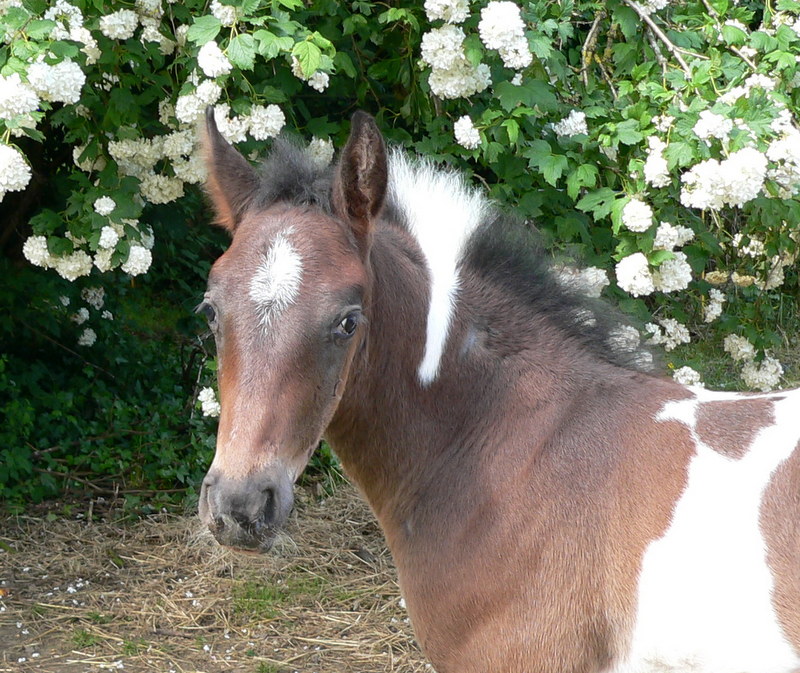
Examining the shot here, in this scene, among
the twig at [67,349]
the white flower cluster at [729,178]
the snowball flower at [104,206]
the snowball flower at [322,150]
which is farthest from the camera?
the twig at [67,349]

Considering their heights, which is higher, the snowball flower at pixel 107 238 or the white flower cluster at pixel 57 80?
the white flower cluster at pixel 57 80

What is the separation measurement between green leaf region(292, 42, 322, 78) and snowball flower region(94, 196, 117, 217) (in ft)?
2.87

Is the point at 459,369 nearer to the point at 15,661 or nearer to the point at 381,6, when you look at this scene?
the point at 381,6

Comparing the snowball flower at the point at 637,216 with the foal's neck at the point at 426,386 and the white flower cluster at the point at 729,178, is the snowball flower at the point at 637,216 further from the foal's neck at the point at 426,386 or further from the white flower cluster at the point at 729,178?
the foal's neck at the point at 426,386

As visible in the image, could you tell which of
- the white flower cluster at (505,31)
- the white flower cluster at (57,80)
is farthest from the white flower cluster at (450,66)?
the white flower cluster at (57,80)

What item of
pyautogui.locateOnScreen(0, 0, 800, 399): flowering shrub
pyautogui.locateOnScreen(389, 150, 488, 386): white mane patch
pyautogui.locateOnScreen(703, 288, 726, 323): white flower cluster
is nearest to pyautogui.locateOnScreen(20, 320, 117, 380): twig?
pyautogui.locateOnScreen(0, 0, 800, 399): flowering shrub

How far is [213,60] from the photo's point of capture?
293cm

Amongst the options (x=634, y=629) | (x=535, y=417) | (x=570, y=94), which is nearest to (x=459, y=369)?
(x=535, y=417)

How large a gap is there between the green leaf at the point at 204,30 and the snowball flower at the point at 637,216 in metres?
1.47

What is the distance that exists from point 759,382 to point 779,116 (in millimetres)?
1430

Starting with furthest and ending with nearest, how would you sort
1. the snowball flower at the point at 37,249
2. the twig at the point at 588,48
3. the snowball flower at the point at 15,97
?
the twig at the point at 588,48, the snowball flower at the point at 37,249, the snowball flower at the point at 15,97

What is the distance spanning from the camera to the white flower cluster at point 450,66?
3180 mm

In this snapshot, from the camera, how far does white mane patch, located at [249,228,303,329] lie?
221 cm

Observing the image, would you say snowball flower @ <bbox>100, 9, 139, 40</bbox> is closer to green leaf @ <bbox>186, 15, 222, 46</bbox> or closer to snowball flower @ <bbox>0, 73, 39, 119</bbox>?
green leaf @ <bbox>186, 15, 222, 46</bbox>
